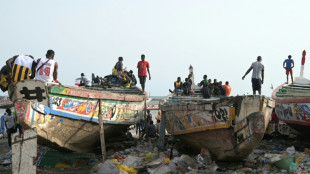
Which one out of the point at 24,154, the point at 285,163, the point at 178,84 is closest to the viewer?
the point at 24,154

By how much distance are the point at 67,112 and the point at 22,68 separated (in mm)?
1339

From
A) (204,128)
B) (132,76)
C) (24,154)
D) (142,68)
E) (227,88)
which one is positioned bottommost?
(24,154)

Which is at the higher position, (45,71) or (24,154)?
(45,71)

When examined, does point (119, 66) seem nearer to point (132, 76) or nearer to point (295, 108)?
point (132, 76)

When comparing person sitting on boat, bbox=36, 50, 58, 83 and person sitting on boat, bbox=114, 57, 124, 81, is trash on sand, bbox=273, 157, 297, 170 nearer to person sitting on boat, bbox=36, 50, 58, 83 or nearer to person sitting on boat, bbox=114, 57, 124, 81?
person sitting on boat, bbox=36, 50, 58, 83

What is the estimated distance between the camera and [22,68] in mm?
7309

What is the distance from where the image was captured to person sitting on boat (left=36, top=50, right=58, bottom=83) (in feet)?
23.9

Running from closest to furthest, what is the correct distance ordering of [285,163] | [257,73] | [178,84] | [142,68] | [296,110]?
[285,163]
[296,110]
[257,73]
[142,68]
[178,84]

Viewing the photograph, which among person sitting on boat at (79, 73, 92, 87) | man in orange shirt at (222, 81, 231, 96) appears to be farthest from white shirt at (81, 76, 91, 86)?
man in orange shirt at (222, 81, 231, 96)

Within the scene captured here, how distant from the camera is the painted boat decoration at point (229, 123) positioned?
7.21 metres

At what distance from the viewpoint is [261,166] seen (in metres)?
7.50

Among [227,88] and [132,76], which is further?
[132,76]

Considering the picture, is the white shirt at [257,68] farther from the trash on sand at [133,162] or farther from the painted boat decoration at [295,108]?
the trash on sand at [133,162]

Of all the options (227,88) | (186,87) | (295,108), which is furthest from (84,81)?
(295,108)
